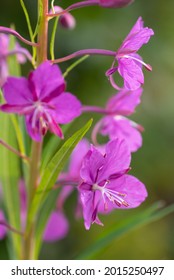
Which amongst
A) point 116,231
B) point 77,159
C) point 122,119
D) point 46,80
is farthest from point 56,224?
point 46,80

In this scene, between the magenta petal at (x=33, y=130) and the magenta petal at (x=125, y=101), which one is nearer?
the magenta petal at (x=33, y=130)

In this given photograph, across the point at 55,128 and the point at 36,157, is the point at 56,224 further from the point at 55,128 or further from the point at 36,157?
the point at 55,128

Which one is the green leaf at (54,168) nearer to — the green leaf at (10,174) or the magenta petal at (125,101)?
the green leaf at (10,174)

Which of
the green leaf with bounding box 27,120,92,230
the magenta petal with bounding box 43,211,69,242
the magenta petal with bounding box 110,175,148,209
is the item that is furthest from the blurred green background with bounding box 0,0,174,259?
the magenta petal with bounding box 110,175,148,209

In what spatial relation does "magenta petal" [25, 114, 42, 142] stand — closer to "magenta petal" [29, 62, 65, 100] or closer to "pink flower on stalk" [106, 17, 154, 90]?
"magenta petal" [29, 62, 65, 100]

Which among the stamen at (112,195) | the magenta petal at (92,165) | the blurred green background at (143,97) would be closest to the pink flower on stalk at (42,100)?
the magenta petal at (92,165)

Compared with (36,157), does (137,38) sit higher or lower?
higher
